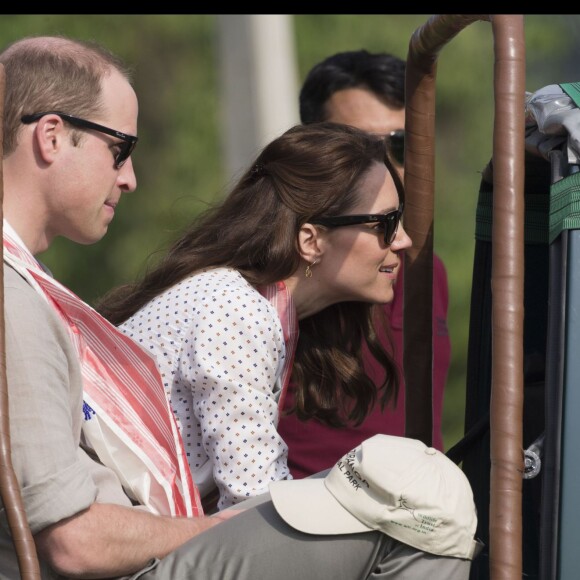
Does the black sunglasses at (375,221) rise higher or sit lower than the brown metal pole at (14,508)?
higher

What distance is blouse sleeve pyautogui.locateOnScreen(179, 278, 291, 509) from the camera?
2502 millimetres

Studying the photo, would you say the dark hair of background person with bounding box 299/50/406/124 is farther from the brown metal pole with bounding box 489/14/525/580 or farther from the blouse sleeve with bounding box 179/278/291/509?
the brown metal pole with bounding box 489/14/525/580

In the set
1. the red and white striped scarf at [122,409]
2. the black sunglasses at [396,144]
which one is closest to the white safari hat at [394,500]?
the red and white striped scarf at [122,409]

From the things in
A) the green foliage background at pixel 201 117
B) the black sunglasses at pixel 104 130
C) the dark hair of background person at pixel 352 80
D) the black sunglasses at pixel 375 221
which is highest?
the black sunglasses at pixel 104 130

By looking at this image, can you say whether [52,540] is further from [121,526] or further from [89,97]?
[89,97]

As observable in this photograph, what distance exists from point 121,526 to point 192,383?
605mm

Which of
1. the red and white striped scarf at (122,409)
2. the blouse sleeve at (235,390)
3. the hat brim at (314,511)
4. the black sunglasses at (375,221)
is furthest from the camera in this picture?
the black sunglasses at (375,221)

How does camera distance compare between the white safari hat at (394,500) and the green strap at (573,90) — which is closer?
the white safari hat at (394,500)

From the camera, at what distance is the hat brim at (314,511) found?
2004 millimetres

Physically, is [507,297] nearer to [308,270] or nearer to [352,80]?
[308,270]

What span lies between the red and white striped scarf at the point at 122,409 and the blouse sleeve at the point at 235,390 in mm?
193

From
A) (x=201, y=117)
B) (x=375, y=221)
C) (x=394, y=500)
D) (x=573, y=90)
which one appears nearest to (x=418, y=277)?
(x=375, y=221)

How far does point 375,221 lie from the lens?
2.87 metres

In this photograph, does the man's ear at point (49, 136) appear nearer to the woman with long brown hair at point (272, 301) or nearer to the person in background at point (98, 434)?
the person in background at point (98, 434)
